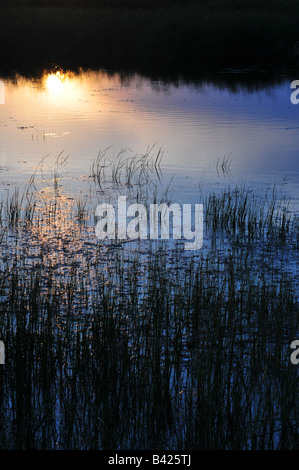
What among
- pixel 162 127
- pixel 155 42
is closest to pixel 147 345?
pixel 162 127

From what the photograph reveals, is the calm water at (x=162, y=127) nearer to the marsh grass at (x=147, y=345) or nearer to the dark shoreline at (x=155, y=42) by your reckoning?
the marsh grass at (x=147, y=345)

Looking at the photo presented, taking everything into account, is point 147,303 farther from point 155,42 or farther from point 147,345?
point 155,42

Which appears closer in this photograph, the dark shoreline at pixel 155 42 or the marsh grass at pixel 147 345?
the marsh grass at pixel 147 345

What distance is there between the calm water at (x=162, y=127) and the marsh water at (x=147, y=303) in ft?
0.30

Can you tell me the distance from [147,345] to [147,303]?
0.82 m

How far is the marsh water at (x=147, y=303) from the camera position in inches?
139

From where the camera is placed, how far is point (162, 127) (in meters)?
14.3

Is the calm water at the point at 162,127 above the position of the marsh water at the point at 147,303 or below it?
above

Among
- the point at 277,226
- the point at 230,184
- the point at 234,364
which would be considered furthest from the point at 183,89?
the point at 234,364

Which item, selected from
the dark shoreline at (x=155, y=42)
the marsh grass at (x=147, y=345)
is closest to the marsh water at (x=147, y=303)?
the marsh grass at (x=147, y=345)

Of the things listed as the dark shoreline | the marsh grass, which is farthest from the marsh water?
the dark shoreline

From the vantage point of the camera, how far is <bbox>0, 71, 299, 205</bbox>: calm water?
1042cm

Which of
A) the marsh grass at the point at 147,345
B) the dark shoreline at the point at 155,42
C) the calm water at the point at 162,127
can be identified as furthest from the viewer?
the dark shoreline at the point at 155,42
